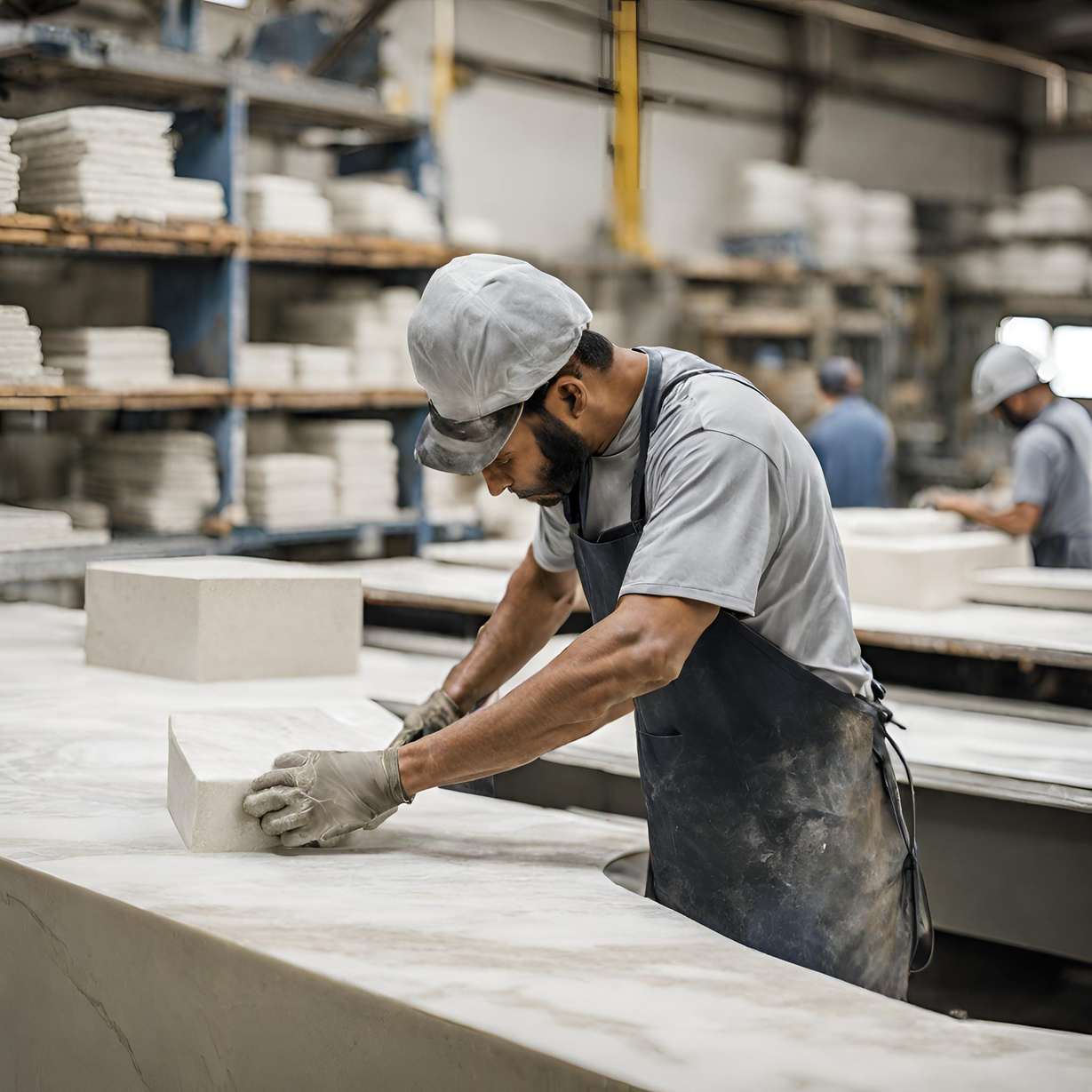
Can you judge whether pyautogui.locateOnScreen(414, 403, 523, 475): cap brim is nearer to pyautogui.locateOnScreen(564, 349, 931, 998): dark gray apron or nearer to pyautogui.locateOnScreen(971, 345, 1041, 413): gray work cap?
pyautogui.locateOnScreen(564, 349, 931, 998): dark gray apron

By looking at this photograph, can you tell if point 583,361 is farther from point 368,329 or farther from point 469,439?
point 368,329

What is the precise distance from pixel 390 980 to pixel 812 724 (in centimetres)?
69

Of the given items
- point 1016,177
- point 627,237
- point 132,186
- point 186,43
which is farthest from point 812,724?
point 1016,177

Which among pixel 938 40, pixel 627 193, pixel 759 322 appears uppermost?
pixel 938 40

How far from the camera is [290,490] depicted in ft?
17.1

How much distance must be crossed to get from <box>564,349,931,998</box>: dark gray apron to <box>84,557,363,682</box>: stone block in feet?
4.01

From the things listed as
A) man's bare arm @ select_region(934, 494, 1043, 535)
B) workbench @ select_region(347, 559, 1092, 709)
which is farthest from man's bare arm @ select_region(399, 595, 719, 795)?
man's bare arm @ select_region(934, 494, 1043, 535)

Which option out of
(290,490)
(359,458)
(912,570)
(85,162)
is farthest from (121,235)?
(912,570)

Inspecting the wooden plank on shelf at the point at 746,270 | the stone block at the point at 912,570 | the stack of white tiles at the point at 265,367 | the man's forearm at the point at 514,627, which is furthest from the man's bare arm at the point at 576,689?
the wooden plank on shelf at the point at 746,270

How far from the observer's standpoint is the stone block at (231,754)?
1.83 m

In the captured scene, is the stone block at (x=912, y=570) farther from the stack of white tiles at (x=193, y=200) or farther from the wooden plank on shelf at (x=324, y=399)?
the stack of white tiles at (x=193, y=200)

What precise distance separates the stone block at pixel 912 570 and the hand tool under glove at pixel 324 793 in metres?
2.31

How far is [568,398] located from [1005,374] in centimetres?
340

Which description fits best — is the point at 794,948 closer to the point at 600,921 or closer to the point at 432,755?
the point at 600,921
